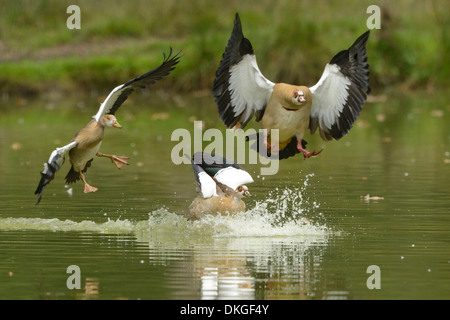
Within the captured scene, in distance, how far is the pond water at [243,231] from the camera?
8.48 meters

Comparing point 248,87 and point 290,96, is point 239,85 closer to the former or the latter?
point 248,87

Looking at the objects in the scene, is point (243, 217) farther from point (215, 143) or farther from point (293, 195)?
point (215, 143)

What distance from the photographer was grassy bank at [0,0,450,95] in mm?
28266

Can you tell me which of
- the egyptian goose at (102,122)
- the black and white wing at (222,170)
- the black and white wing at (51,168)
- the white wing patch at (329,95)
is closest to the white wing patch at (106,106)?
the egyptian goose at (102,122)

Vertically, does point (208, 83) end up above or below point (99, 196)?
above

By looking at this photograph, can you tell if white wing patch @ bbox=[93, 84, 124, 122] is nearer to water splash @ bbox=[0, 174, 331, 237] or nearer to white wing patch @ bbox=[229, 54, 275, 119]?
water splash @ bbox=[0, 174, 331, 237]

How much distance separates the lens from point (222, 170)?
11.5 m

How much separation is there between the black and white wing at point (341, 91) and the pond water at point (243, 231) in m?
0.97

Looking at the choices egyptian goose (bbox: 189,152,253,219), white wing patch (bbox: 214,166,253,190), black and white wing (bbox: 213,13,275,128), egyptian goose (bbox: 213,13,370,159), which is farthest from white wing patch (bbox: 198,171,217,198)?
black and white wing (bbox: 213,13,275,128)

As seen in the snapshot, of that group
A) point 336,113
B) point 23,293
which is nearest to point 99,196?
point 336,113

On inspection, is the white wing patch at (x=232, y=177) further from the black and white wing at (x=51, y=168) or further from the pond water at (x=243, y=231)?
the black and white wing at (x=51, y=168)

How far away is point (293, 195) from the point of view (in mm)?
13250

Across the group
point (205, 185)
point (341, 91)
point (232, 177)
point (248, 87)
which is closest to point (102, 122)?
point (205, 185)

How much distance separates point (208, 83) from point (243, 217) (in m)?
18.8
